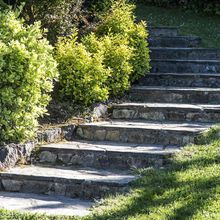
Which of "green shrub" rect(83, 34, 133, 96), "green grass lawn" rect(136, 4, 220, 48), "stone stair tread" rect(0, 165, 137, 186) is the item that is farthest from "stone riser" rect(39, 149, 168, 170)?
"green grass lawn" rect(136, 4, 220, 48)

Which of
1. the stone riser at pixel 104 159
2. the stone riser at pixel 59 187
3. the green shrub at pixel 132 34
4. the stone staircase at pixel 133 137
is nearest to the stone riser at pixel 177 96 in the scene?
the stone staircase at pixel 133 137

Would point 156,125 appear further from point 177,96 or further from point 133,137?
point 177,96

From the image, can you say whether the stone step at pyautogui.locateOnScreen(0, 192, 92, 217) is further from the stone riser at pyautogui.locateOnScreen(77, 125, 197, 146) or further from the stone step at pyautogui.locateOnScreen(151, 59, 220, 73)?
the stone step at pyautogui.locateOnScreen(151, 59, 220, 73)

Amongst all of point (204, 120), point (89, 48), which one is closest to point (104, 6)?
point (89, 48)

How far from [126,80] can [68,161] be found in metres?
2.27

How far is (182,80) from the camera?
8.98 m

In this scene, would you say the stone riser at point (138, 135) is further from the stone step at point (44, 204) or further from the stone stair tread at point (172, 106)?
the stone step at point (44, 204)

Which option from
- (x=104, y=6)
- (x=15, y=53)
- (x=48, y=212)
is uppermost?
(x=104, y=6)

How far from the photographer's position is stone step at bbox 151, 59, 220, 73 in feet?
31.0

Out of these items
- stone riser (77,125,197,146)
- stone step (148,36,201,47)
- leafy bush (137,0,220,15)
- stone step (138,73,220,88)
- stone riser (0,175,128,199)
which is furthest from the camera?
leafy bush (137,0,220,15)

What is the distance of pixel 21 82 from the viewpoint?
20.2 ft

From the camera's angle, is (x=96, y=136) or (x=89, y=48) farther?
(x=89, y=48)

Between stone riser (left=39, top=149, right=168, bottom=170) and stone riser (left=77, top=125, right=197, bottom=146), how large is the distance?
62 centimetres

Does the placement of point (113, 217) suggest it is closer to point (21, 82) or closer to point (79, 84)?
point (21, 82)
